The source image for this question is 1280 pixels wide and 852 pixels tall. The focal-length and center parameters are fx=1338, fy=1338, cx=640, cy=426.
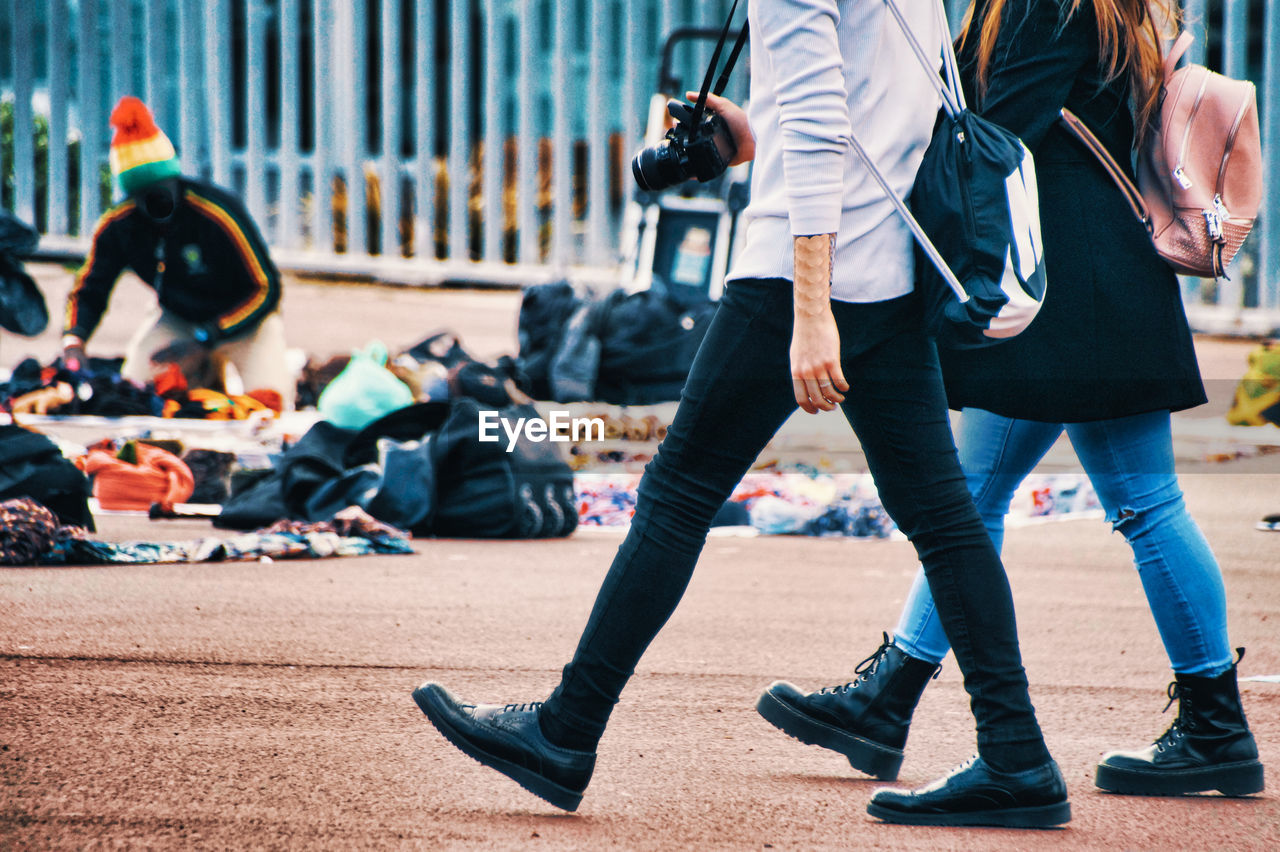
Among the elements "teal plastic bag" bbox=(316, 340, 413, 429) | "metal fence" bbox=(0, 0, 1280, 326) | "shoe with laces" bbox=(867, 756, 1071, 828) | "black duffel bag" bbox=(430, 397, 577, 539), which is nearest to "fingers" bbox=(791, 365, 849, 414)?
"shoe with laces" bbox=(867, 756, 1071, 828)

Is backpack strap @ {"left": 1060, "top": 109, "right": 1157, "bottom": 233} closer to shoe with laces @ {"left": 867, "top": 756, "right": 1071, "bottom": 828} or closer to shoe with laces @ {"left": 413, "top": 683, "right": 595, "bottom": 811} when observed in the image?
shoe with laces @ {"left": 867, "top": 756, "right": 1071, "bottom": 828}

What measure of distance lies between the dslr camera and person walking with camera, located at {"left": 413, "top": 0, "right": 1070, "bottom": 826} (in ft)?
0.49

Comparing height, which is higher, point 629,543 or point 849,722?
point 629,543

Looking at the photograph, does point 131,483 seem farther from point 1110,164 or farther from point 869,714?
point 1110,164

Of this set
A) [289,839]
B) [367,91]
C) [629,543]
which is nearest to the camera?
[289,839]

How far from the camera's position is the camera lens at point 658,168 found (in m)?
2.62

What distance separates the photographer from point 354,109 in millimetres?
11828

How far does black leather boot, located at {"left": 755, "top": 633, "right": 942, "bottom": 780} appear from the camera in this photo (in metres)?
2.80

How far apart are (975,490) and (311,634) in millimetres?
2088

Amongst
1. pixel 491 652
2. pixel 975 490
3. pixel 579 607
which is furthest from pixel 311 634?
pixel 975 490

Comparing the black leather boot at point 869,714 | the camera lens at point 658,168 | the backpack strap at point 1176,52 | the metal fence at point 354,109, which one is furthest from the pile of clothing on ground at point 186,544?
the metal fence at point 354,109

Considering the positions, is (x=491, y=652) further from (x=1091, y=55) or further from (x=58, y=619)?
(x=1091, y=55)

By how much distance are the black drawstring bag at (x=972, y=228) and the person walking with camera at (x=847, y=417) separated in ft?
0.13

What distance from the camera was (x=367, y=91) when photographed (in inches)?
476
